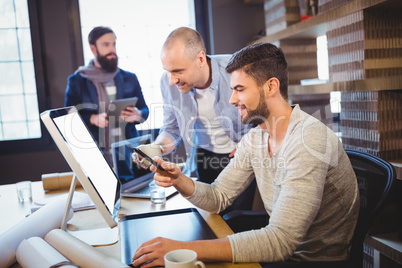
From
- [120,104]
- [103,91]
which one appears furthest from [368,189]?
[103,91]

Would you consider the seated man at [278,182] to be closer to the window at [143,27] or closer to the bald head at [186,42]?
the bald head at [186,42]

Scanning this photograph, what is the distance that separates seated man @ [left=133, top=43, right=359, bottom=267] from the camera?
905 millimetres

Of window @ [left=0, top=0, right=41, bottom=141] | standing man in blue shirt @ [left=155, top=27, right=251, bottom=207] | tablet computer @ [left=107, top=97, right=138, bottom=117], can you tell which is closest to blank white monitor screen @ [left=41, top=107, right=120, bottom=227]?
standing man in blue shirt @ [left=155, top=27, right=251, bottom=207]

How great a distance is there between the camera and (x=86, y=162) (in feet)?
3.18

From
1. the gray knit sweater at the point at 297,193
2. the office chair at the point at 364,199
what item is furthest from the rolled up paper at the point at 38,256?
the office chair at the point at 364,199

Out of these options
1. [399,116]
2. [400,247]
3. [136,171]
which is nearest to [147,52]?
[136,171]

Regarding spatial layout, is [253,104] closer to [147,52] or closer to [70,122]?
[70,122]

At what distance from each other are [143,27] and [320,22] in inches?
81.9

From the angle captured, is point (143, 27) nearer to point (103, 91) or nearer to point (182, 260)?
point (103, 91)

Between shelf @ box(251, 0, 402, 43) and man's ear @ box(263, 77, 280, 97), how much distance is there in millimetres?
710

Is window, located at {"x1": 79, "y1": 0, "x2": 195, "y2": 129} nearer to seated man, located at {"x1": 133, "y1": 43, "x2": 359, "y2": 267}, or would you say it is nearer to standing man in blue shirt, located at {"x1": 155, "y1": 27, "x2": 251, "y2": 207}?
standing man in blue shirt, located at {"x1": 155, "y1": 27, "x2": 251, "y2": 207}

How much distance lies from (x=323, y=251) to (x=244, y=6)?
2.86 meters

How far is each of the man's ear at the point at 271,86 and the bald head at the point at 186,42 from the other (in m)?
0.73

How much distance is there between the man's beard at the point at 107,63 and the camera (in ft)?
9.24
